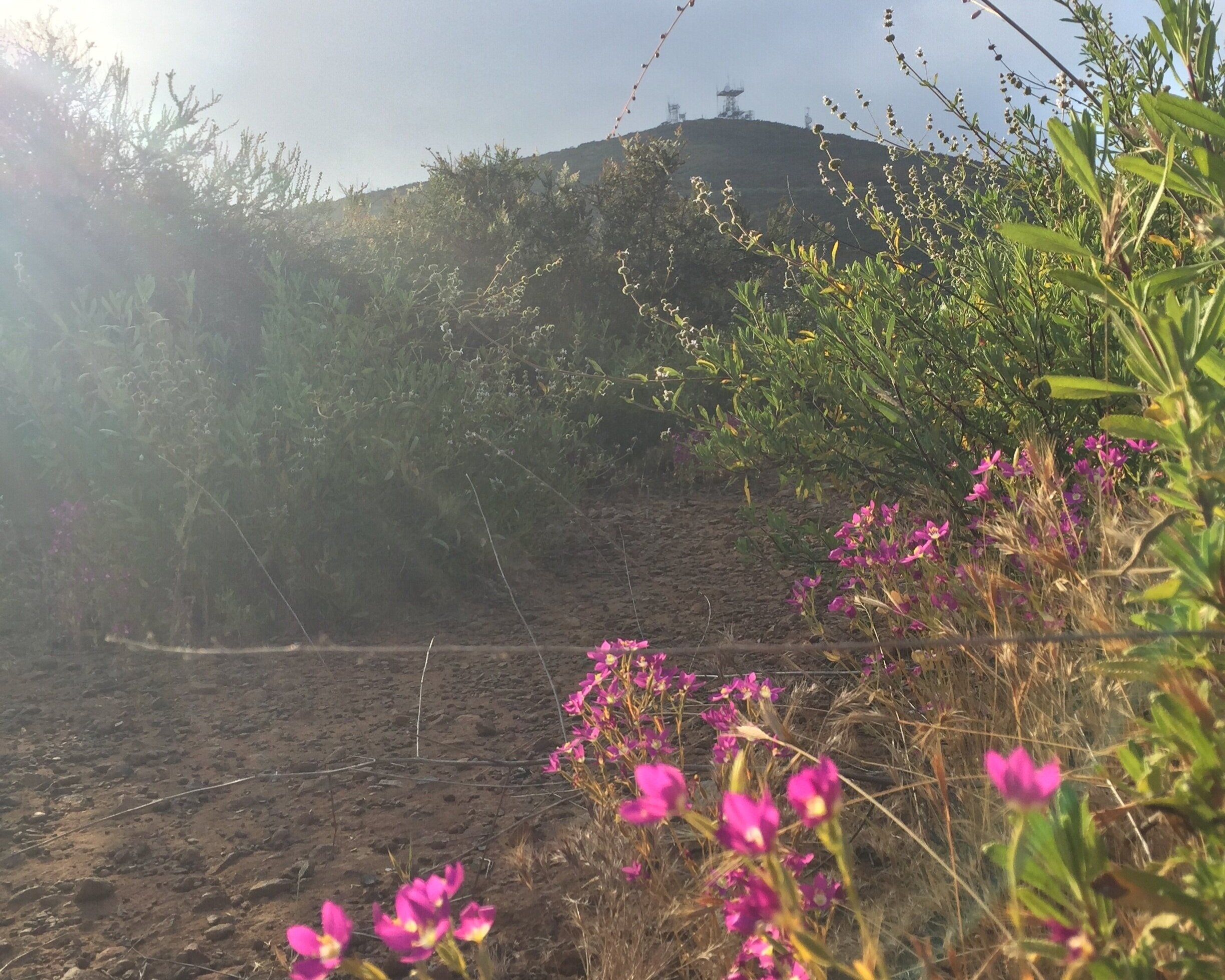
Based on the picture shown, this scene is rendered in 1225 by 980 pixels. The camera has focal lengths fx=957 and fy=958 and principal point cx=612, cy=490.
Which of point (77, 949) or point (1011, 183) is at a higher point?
Result: point (1011, 183)

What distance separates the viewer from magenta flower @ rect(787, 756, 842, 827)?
66 centimetres

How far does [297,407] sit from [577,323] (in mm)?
3022

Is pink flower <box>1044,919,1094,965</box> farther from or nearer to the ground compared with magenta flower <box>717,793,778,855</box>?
nearer to the ground

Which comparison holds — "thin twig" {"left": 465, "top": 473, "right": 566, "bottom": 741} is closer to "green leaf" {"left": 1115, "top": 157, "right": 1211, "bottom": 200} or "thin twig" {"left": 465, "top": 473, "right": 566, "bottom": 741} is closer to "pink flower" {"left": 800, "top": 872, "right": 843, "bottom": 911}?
"pink flower" {"left": 800, "top": 872, "right": 843, "bottom": 911}

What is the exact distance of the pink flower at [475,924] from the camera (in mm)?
805

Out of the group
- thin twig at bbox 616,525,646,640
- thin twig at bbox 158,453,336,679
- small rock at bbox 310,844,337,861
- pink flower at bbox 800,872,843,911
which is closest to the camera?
pink flower at bbox 800,872,843,911

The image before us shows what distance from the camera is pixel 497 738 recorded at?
2.73 metres

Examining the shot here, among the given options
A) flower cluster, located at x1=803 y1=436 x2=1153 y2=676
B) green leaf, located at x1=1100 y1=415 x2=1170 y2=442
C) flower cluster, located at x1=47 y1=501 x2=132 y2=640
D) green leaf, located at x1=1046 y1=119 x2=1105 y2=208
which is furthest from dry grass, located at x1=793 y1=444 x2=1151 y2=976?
flower cluster, located at x1=47 y1=501 x2=132 y2=640

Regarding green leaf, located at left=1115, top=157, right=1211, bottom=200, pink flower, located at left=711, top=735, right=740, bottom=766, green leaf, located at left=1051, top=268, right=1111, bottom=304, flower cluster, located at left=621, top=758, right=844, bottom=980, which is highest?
green leaf, located at left=1115, top=157, right=1211, bottom=200

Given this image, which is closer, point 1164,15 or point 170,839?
point 1164,15

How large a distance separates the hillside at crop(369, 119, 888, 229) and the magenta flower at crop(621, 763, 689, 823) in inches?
1035

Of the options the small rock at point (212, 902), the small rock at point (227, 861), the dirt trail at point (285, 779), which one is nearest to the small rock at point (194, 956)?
the dirt trail at point (285, 779)

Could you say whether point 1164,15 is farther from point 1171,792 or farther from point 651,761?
point 651,761

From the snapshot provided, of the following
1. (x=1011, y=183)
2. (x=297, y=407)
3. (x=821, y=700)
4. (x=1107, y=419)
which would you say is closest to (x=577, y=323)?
(x=297, y=407)
